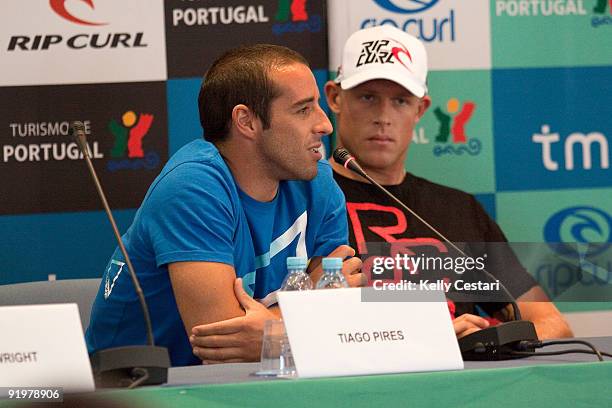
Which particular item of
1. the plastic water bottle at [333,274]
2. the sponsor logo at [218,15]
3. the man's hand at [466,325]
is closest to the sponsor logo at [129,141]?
the sponsor logo at [218,15]

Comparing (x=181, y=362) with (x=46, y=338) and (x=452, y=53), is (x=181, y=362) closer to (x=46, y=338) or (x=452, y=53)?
(x=46, y=338)

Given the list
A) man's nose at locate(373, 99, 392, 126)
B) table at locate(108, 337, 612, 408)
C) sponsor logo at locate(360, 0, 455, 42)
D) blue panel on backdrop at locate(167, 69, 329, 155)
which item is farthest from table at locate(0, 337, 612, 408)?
sponsor logo at locate(360, 0, 455, 42)

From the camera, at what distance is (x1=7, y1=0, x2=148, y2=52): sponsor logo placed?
Result: 121 inches

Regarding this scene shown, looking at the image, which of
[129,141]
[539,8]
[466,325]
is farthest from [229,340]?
[539,8]

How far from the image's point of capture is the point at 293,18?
3.18 meters

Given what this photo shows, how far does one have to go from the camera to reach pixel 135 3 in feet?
10.2

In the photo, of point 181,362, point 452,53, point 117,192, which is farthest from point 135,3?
point 181,362

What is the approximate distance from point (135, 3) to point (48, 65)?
0.33 meters

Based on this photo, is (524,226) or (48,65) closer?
(48,65)

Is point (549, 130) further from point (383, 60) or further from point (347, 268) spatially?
point (347, 268)

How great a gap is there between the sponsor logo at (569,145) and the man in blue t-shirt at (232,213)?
111 cm

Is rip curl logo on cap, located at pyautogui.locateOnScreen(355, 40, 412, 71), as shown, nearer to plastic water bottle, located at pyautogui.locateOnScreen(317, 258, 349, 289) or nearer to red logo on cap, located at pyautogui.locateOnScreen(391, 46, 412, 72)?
red logo on cap, located at pyautogui.locateOnScreen(391, 46, 412, 72)

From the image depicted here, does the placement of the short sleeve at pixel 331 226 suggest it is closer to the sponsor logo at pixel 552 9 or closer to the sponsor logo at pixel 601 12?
the sponsor logo at pixel 552 9

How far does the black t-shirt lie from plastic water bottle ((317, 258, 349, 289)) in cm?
99
